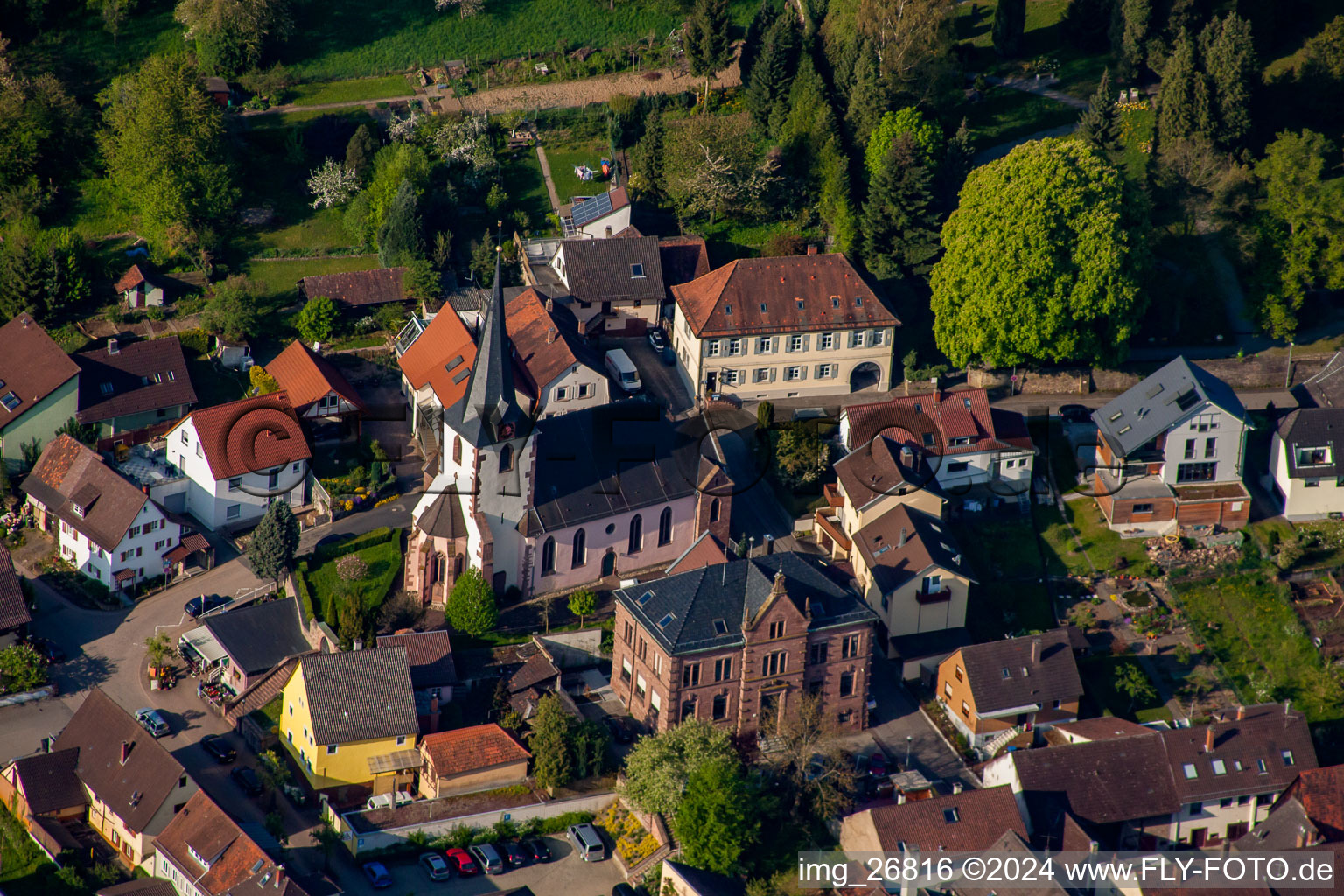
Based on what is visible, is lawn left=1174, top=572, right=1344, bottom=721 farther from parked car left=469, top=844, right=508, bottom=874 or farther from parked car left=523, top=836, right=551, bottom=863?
parked car left=469, top=844, right=508, bottom=874

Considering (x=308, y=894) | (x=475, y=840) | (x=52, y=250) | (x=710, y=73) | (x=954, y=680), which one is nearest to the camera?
(x=308, y=894)

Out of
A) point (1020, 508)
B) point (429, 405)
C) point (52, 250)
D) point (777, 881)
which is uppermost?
point (52, 250)

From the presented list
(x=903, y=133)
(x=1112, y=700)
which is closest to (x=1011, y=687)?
(x=1112, y=700)

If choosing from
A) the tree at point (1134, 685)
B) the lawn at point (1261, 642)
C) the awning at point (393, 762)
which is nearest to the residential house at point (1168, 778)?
the tree at point (1134, 685)

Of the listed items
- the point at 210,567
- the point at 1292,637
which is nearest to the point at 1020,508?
the point at 1292,637

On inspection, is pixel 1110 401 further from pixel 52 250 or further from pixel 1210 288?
pixel 52 250

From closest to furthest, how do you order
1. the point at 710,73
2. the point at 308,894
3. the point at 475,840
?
the point at 308,894, the point at 475,840, the point at 710,73

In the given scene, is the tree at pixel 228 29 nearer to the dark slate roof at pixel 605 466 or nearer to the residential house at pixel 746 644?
→ the dark slate roof at pixel 605 466
